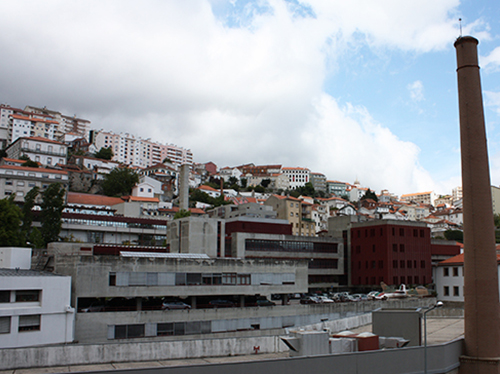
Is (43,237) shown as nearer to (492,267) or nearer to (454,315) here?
(454,315)

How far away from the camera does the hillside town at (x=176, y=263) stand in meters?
38.3

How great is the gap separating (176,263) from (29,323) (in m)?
14.2

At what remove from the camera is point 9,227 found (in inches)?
2288

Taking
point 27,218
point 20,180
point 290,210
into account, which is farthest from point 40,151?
point 290,210

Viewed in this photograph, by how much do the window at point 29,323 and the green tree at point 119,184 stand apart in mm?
90276

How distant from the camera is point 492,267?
27.9 meters

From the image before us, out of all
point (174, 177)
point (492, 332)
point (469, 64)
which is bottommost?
point (492, 332)

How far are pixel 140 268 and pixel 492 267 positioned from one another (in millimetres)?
28586

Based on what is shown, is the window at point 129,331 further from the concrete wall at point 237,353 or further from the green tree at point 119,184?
the green tree at point 119,184

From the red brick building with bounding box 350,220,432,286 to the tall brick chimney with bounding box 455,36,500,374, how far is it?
4251 centimetres

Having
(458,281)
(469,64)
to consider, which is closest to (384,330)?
(469,64)

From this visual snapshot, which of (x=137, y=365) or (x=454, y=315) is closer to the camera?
(x=137, y=365)

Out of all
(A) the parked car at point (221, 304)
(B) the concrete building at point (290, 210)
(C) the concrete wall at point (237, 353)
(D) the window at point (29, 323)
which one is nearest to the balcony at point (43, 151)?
(B) the concrete building at point (290, 210)

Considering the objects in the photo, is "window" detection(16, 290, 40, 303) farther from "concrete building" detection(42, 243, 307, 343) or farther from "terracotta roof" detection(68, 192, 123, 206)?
"terracotta roof" detection(68, 192, 123, 206)
